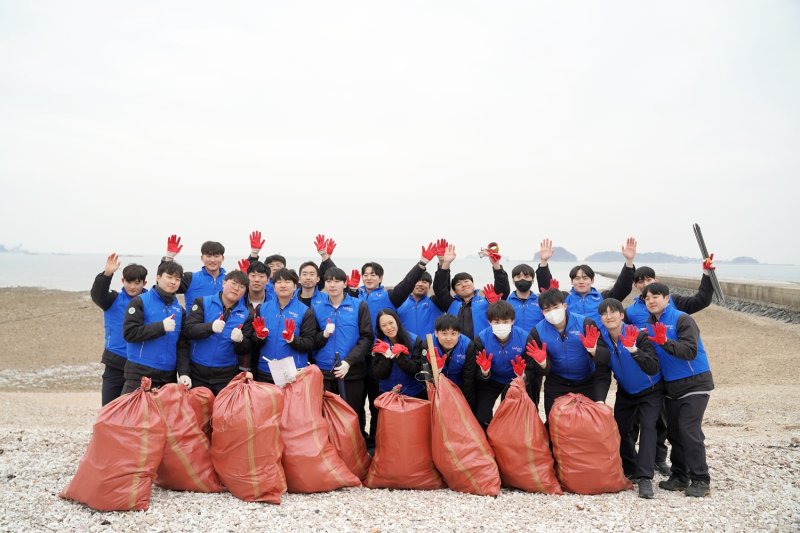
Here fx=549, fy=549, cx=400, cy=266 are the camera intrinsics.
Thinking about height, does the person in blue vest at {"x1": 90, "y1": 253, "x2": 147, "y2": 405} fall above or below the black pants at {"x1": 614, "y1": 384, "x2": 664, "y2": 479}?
Result: above

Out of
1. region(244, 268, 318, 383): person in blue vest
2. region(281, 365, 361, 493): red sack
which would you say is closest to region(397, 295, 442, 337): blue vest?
region(244, 268, 318, 383): person in blue vest

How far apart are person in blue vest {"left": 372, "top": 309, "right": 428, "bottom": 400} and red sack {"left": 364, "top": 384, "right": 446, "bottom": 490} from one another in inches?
15.6

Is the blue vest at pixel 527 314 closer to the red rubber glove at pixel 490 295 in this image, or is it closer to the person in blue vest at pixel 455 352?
the red rubber glove at pixel 490 295

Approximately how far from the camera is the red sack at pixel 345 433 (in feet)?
14.3

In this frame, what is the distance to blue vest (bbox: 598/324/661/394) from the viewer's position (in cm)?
443

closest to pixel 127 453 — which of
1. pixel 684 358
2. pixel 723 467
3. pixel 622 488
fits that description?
pixel 622 488

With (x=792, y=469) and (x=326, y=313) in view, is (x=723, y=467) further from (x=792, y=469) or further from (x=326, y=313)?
(x=326, y=313)

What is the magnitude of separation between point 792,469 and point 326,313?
4290 mm

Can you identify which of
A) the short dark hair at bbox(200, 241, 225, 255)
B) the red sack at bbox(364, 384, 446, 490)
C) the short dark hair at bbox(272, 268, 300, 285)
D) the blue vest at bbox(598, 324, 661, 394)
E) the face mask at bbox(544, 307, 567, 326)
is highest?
the short dark hair at bbox(200, 241, 225, 255)

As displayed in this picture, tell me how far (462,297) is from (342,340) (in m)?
1.39

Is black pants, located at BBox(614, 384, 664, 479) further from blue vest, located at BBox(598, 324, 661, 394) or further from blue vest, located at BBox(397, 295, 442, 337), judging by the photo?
blue vest, located at BBox(397, 295, 442, 337)

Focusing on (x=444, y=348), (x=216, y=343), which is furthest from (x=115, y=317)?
(x=444, y=348)

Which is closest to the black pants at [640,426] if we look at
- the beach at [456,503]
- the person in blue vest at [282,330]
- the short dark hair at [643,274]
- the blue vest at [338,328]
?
the beach at [456,503]

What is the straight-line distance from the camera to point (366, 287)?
19.1ft
